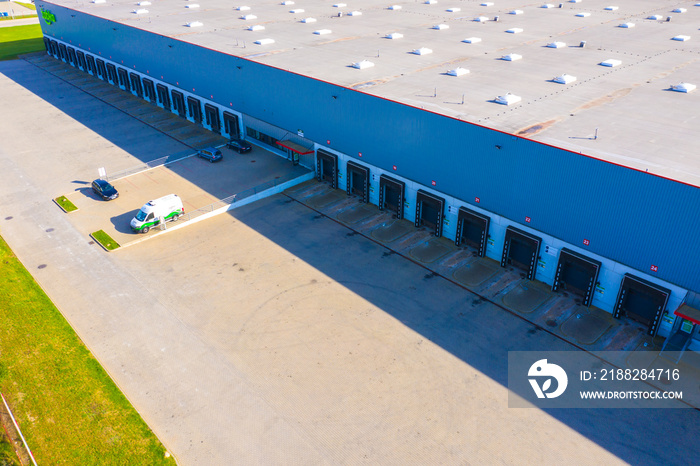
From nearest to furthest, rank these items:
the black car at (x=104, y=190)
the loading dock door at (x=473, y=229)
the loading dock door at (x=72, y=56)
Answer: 1. the loading dock door at (x=473, y=229)
2. the black car at (x=104, y=190)
3. the loading dock door at (x=72, y=56)

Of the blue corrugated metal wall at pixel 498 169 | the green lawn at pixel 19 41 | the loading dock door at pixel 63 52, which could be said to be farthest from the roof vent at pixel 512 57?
the green lawn at pixel 19 41

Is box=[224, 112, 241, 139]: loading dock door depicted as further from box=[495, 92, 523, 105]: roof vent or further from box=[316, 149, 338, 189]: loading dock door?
box=[495, 92, 523, 105]: roof vent

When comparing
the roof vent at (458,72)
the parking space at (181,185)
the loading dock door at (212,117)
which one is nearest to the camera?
the parking space at (181,185)

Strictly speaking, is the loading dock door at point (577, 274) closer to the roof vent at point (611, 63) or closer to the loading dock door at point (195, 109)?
the roof vent at point (611, 63)

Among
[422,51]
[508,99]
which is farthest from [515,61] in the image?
[508,99]

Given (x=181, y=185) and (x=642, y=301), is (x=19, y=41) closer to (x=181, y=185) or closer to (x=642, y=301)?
(x=181, y=185)
